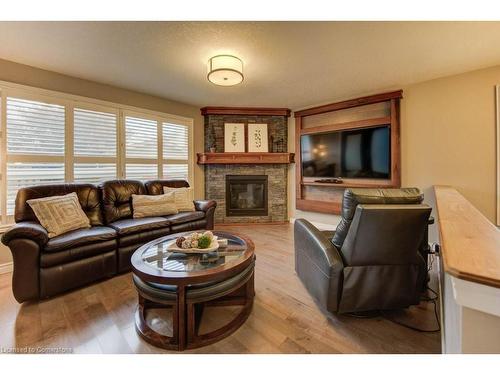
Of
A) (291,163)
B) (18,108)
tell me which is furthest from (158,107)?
(291,163)

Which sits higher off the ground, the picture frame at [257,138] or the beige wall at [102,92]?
the beige wall at [102,92]

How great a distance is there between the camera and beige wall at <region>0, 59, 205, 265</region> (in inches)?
104

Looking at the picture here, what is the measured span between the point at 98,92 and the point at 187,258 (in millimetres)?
3080

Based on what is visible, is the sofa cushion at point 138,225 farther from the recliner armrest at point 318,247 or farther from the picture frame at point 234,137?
the picture frame at point 234,137

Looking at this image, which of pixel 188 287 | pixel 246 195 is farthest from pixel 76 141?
pixel 246 195

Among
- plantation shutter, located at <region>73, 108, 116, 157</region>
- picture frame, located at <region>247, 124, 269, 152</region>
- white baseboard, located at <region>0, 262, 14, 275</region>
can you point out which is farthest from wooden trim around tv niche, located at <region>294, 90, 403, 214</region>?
white baseboard, located at <region>0, 262, 14, 275</region>

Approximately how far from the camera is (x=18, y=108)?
2676 mm

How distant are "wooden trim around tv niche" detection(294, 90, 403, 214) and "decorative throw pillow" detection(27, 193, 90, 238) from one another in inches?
146

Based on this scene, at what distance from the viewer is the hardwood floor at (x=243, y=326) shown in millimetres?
1438

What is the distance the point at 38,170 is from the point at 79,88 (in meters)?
1.25

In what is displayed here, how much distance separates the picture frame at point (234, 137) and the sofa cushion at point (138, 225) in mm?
2297

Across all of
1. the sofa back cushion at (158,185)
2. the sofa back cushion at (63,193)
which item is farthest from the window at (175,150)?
the sofa back cushion at (63,193)
